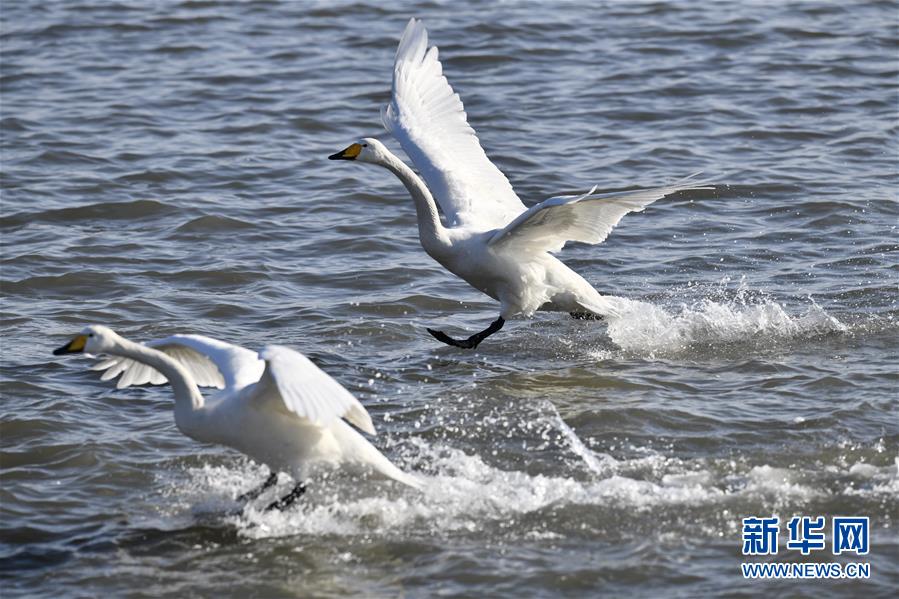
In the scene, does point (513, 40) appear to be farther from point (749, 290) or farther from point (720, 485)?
point (720, 485)

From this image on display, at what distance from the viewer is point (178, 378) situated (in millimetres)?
6512

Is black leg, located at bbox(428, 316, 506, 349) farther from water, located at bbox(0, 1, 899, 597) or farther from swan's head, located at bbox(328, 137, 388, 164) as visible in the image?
swan's head, located at bbox(328, 137, 388, 164)

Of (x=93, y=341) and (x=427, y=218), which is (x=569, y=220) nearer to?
(x=427, y=218)

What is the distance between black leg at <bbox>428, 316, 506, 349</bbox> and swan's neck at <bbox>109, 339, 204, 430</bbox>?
2.61 metres

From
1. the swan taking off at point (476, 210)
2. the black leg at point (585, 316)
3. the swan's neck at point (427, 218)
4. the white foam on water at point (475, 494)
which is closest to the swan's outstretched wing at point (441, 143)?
the swan taking off at point (476, 210)

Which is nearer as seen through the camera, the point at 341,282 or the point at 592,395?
the point at 592,395

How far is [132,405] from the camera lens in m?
8.22

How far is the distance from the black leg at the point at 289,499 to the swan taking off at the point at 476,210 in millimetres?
2152

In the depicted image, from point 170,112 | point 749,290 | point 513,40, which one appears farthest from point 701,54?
point 749,290

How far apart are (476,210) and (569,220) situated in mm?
1112

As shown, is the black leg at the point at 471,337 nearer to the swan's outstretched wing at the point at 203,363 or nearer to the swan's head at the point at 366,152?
the swan's head at the point at 366,152

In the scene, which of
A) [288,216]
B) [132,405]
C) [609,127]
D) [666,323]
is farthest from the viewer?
[609,127]

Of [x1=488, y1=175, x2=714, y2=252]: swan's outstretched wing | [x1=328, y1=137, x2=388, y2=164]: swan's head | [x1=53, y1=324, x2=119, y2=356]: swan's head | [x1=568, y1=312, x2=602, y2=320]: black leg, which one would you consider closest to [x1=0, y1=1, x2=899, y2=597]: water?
[x1=568, y1=312, x2=602, y2=320]: black leg

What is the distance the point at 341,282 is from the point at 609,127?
4812 millimetres
